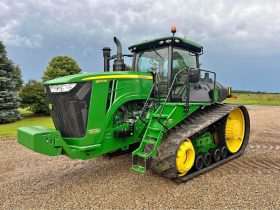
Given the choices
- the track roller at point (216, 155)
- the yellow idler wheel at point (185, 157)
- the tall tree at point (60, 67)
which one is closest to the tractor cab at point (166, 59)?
the yellow idler wheel at point (185, 157)

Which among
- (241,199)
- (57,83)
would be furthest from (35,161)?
(241,199)

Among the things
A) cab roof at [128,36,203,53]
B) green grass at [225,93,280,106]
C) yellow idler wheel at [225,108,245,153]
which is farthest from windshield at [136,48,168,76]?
green grass at [225,93,280,106]

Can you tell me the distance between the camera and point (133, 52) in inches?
260

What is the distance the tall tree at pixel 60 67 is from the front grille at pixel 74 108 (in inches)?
775

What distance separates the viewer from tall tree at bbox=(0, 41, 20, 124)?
15.8 metres

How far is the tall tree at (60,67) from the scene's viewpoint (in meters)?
23.8

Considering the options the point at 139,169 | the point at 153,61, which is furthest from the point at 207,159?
the point at 153,61

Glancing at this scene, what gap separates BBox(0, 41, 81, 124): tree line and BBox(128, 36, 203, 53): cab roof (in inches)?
479

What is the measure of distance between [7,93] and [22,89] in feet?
14.0

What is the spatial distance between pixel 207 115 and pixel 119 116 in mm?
2117

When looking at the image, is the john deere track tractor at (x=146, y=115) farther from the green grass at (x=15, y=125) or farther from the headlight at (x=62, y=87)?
the green grass at (x=15, y=125)

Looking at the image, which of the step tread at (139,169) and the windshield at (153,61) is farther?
the windshield at (153,61)

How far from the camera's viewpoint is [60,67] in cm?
2431

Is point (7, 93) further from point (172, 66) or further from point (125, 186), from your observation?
point (125, 186)
